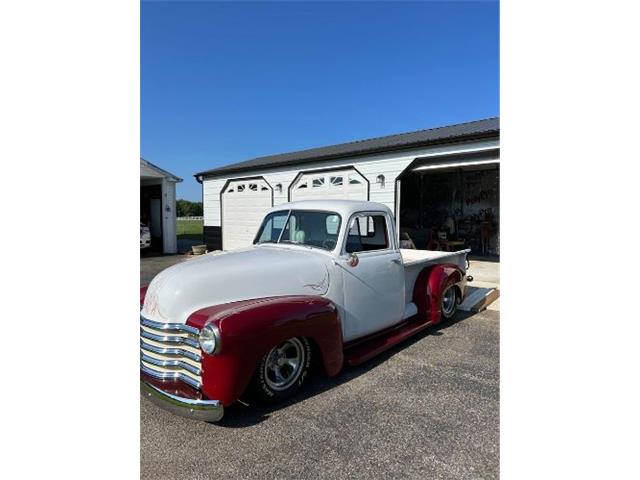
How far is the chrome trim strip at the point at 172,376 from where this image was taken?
9.79 ft

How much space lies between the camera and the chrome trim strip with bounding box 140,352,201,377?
9.81 ft

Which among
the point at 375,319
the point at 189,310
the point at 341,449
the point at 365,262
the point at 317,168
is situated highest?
the point at 317,168

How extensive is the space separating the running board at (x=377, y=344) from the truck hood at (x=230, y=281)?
790mm

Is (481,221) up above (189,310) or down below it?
above

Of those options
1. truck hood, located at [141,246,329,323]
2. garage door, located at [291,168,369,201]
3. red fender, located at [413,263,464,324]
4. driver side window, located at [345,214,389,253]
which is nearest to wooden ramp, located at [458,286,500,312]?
red fender, located at [413,263,464,324]

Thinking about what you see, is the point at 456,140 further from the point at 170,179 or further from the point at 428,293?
the point at 170,179

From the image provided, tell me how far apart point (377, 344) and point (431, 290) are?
1.33 meters


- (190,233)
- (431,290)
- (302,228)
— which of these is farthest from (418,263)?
(190,233)

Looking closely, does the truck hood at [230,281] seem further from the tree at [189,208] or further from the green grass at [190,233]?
the tree at [189,208]

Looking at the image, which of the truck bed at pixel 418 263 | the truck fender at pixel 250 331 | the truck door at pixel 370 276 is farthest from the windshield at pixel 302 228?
the truck bed at pixel 418 263

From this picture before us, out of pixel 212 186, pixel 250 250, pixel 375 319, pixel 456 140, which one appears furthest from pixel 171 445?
pixel 212 186

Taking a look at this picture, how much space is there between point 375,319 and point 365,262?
0.68 meters

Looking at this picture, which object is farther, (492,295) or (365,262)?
(492,295)

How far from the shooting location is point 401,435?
2896 millimetres
